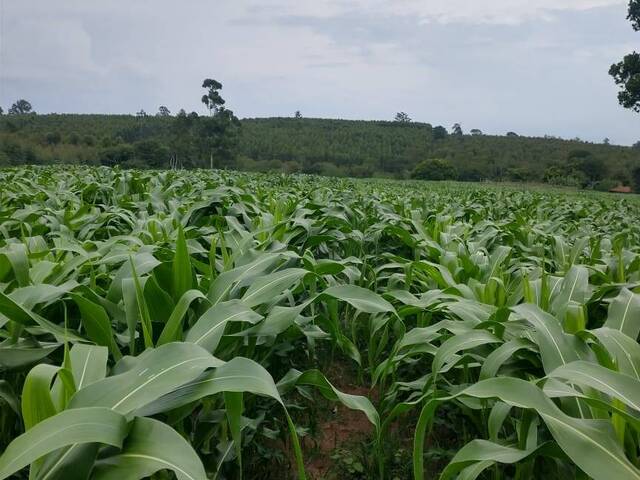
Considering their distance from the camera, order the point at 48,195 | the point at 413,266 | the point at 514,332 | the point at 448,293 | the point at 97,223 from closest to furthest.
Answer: the point at 514,332 → the point at 448,293 → the point at 413,266 → the point at 97,223 → the point at 48,195

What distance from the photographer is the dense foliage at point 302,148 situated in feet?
134

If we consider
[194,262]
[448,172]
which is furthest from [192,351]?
[448,172]

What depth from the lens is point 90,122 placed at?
73.2 meters

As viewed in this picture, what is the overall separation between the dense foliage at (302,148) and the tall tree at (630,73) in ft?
44.1

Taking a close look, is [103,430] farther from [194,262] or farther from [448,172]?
[448,172]

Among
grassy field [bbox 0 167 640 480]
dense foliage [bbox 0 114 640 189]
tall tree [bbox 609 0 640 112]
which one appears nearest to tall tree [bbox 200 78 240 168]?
dense foliage [bbox 0 114 640 189]

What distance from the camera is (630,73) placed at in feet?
83.4

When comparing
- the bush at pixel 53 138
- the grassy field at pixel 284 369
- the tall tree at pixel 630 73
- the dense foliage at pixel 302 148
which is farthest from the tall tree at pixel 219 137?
the grassy field at pixel 284 369

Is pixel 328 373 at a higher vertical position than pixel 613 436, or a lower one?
lower

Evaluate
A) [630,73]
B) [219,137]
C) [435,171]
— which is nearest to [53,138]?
[219,137]

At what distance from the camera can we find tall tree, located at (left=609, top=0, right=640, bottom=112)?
24.2 meters

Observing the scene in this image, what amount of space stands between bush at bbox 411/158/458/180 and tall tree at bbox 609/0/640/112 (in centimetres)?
2155

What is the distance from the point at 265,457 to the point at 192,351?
39.3 inches

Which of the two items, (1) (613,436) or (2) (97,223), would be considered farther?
(2) (97,223)
